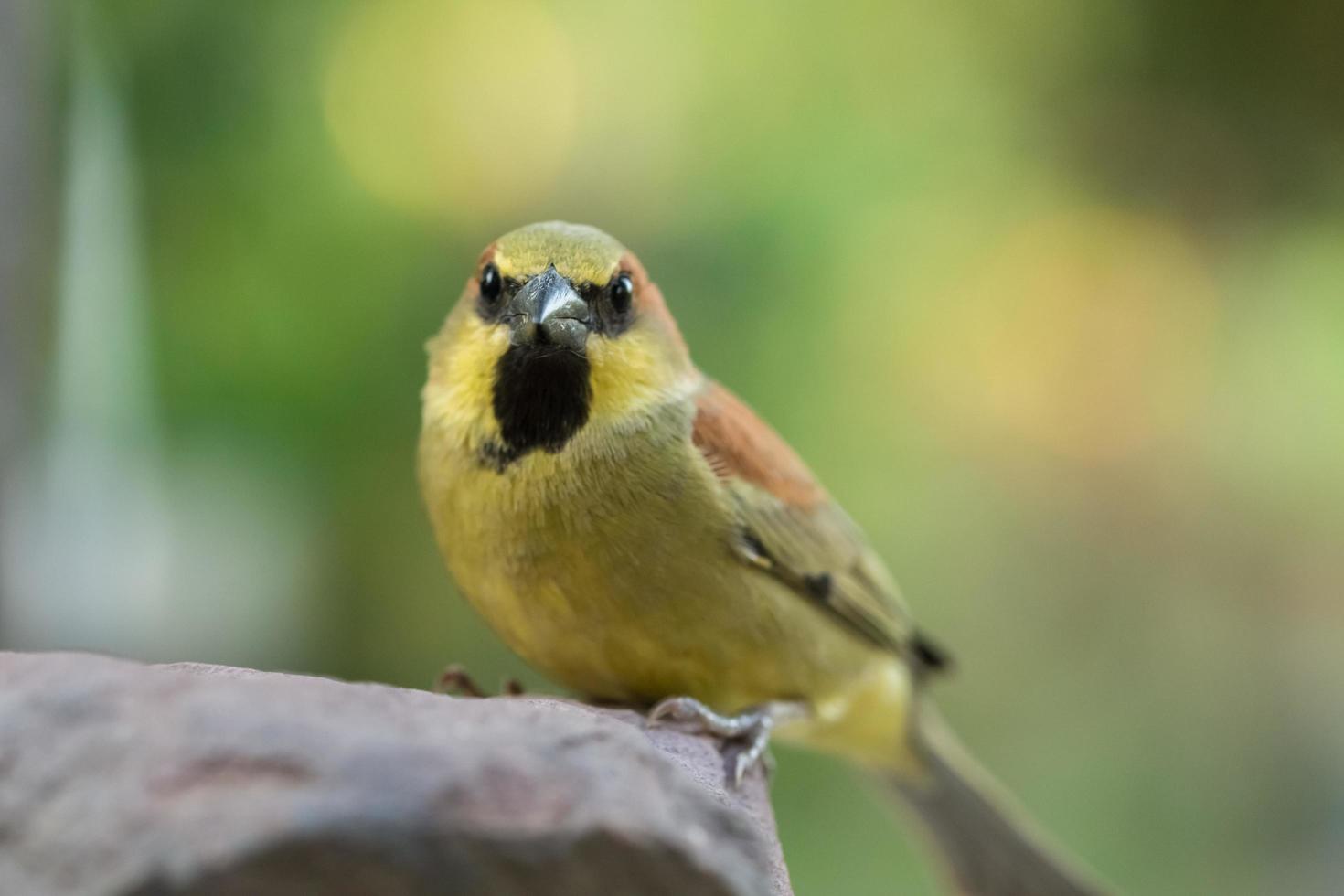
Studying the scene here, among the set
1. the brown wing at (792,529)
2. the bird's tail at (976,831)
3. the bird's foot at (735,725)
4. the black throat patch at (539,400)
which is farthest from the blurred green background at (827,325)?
the bird's foot at (735,725)

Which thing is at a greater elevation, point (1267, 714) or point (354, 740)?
point (354, 740)

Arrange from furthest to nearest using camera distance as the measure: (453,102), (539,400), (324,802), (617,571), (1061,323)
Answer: (1061,323)
(453,102)
(539,400)
(617,571)
(324,802)

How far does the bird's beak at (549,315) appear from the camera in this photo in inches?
88.4

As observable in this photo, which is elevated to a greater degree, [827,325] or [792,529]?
[827,325]

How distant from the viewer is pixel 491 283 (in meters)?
2.39

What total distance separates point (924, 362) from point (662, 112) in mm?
1277

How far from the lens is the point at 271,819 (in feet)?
3.84

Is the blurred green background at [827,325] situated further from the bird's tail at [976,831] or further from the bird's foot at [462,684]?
the bird's foot at [462,684]

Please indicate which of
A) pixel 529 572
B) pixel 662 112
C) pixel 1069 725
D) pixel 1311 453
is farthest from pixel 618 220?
pixel 1311 453

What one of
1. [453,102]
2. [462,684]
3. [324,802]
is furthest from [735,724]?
[453,102]

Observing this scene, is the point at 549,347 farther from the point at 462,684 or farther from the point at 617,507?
the point at 462,684

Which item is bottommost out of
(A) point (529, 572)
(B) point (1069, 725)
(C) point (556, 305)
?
(B) point (1069, 725)

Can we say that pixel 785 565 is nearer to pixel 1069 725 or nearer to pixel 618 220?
pixel 618 220

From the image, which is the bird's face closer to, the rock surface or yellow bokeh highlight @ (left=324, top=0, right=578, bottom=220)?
the rock surface
